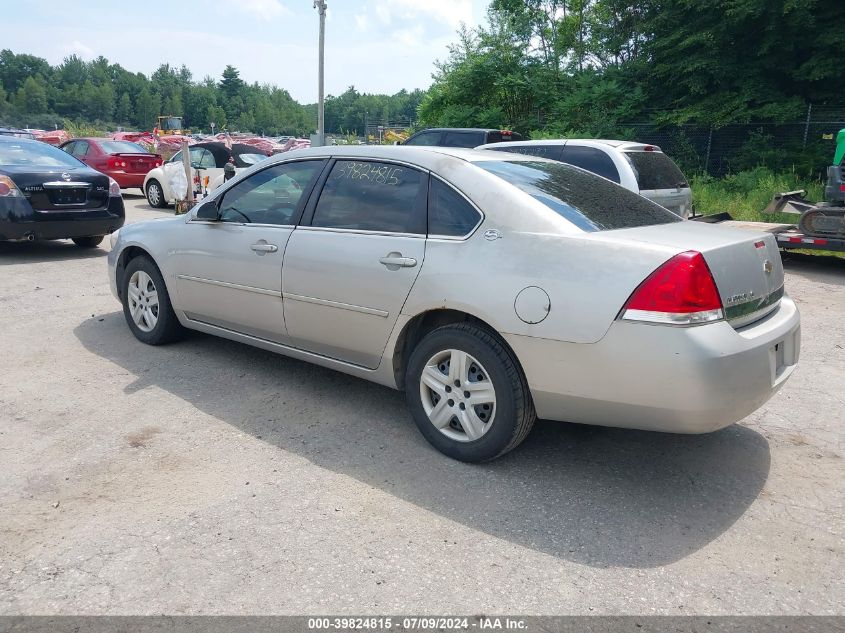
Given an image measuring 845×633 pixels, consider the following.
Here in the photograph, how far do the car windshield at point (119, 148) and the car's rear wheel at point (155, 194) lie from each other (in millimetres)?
2133

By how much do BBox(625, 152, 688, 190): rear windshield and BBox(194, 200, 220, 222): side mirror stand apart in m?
5.25

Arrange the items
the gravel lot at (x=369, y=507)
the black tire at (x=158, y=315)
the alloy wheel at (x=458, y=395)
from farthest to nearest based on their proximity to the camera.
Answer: the black tire at (x=158, y=315) < the alloy wheel at (x=458, y=395) < the gravel lot at (x=369, y=507)

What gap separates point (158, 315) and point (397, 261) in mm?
2586

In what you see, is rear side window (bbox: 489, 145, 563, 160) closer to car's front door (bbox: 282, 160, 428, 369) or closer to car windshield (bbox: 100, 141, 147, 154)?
car's front door (bbox: 282, 160, 428, 369)

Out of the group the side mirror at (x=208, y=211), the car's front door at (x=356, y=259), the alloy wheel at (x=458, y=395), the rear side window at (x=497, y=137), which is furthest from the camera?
the rear side window at (x=497, y=137)

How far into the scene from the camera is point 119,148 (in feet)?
57.2

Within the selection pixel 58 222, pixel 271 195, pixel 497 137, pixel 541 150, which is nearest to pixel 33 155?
pixel 58 222

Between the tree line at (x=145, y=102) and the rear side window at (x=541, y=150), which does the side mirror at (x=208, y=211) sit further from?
the tree line at (x=145, y=102)

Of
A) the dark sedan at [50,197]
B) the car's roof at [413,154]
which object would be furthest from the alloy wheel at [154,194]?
the car's roof at [413,154]

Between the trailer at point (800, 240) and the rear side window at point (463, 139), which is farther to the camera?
the rear side window at point (463, 139)

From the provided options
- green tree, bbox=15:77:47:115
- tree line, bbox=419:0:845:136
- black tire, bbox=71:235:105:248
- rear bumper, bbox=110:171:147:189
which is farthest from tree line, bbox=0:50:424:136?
black tire, bbox=71:235:105:248

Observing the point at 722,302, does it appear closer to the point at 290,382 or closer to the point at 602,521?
the point at 602,521

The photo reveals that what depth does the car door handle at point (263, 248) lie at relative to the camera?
4.46 m

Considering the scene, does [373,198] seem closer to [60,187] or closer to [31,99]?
[60,187]
